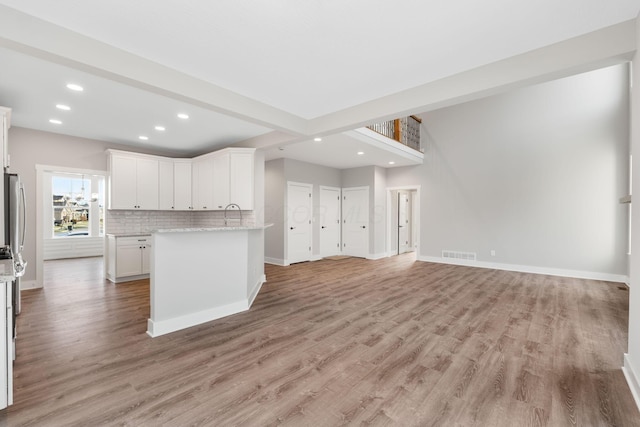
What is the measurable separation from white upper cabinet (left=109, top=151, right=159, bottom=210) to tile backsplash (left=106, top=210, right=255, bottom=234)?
40 centimetres

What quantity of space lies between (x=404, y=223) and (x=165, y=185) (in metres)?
7.19

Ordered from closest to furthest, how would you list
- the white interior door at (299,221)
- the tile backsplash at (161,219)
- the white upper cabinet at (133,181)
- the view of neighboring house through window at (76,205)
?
the white upper cabinet at (133,181), the tile backsplash at (161,219), the white interior door at (299,221), the view of neighboring house through window at (76,205)

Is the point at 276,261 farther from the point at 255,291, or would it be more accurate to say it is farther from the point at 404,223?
the point at 404,223

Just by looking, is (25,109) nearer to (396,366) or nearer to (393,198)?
(396,366)

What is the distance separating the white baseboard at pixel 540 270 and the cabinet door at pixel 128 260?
682 centimetres

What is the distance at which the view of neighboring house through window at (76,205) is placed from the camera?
853cm

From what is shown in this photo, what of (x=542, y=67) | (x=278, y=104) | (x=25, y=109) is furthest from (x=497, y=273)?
(x=25, y=109)

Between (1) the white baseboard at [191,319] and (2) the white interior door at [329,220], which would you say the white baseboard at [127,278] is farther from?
(2) the white interior door at [329,220]

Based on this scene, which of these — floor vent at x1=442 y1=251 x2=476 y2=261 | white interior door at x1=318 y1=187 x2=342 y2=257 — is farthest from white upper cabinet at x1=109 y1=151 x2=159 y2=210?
floor vent at x1=442 y1=251 x2=476 y2=261

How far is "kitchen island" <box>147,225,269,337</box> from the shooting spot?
9.88 ft

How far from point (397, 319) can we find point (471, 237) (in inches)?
182

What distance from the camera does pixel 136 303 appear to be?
158 inches

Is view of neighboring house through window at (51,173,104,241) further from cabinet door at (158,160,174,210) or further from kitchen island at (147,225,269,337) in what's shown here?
kitchen island at (147,225,269,337)

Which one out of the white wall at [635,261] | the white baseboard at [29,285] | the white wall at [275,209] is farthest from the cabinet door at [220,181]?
the white wall at [635,261]
